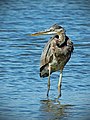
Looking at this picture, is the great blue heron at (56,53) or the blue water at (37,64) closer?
the blue water at (37,64)

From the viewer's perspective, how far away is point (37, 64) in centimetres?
1348

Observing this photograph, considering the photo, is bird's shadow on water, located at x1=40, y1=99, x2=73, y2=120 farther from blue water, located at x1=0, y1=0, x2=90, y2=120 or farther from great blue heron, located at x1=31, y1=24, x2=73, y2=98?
great blue heron, located at x1=31, y1=24, x2=73, y2=98

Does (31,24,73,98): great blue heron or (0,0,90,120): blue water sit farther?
(31,24,73,98): great blue heron

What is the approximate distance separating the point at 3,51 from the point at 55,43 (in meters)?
3.32

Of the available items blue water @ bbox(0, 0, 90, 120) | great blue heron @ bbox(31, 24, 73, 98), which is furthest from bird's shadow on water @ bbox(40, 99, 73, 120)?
great blue heron @ bbox(31, 24, 73, 98)

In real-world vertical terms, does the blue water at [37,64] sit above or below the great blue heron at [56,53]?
below

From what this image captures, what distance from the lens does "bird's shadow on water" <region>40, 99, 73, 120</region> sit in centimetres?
944

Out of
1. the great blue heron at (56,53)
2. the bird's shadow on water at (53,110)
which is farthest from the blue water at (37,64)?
the great blue heron at (56,53)

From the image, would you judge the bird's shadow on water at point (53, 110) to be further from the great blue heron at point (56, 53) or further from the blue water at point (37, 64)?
the great blue heron at point (56, 53)

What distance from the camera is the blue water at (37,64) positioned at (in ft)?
32.6

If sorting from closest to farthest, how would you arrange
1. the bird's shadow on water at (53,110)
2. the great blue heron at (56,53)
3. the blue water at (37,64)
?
the bird's shadow on water at (53,110) < the blue water at (37,64) < the great blue heron at (56,53)

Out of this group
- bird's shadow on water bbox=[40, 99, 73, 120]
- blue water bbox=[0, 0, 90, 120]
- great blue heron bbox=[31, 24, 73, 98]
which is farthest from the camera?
great blue heron bbox=[31, 24, 73, 98]

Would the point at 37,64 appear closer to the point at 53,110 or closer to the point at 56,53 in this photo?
the point at 56,53

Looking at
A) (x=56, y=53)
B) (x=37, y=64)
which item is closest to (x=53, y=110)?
(x=56, y=53)
